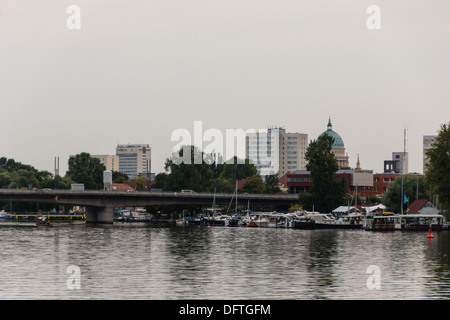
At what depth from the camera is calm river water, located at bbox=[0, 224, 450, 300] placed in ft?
154

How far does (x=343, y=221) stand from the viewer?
153000 millimetres

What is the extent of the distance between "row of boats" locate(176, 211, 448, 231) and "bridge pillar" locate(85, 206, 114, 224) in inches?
761

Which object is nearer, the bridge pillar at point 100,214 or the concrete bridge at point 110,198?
the concrete bridge at point 110,198

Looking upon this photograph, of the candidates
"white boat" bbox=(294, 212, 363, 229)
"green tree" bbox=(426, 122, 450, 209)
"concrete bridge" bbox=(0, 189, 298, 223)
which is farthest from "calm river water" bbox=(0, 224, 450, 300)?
"concrete bridge" bbox=(0, 189, 298, 223)

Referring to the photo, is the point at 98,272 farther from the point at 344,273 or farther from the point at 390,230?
the point at 390,230

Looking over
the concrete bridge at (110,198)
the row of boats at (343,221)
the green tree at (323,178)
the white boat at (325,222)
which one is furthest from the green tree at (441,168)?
the concrete bridge at (110,198)

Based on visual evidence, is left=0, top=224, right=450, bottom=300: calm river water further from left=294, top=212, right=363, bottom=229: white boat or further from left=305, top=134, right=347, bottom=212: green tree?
left=305, top=134, right=347, bottom=212: green tree

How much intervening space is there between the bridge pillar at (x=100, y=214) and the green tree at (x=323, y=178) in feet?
141

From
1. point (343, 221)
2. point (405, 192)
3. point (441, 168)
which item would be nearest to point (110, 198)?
point (343, 221)

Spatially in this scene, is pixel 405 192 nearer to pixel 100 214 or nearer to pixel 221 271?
pixel 100 214

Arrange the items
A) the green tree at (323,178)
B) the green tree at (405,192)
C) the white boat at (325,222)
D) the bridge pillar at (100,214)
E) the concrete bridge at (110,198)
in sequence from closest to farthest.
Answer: the white boat at (325,222), the concrete bridge at (110,198), the green tree at (323,178), the green tree at (405,192), the bridge pillar at (100,214)

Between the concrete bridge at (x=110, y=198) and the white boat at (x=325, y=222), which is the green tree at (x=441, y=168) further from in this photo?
the concrete bridge at (x=110, y=198)

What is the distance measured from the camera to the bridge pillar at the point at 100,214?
589 ft
